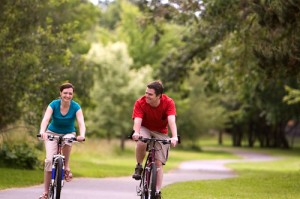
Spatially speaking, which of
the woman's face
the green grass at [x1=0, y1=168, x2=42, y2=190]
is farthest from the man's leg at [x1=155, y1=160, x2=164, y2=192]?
the green grass at [x1=0, y1=168, x2=42, y2=190]

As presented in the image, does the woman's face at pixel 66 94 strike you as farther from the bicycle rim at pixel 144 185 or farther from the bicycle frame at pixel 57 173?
the bicycle rim at pixel 144 185

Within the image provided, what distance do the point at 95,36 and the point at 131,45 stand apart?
32.4ft

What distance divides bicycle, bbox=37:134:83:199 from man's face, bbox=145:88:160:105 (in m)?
1.29

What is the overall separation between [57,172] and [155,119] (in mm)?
1768

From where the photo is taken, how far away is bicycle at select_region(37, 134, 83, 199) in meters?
10.5

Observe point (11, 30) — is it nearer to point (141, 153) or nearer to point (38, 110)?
point (38, 110)

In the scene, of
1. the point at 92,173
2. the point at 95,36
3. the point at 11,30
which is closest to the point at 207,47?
the point at 92,173

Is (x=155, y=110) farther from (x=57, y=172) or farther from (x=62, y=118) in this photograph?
(x=57, y=172)

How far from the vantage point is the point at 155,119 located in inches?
437

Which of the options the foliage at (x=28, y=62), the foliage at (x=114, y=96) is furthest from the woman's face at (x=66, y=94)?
the foliage at (x=114, y=96)

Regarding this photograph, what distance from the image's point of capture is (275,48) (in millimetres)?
17844

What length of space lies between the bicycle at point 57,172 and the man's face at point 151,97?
1.29 meters

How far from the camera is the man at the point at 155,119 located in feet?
35.3

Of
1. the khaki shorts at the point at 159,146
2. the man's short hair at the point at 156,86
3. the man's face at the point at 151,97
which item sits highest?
the man's short hair at the point at 156,86
